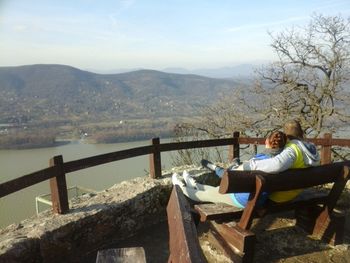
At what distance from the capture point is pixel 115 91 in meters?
111

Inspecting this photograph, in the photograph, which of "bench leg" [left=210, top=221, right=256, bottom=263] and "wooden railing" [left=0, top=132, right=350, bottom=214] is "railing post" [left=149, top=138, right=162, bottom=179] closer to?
"wooden railing" [left=0, top=132, right=350, bottom=214]

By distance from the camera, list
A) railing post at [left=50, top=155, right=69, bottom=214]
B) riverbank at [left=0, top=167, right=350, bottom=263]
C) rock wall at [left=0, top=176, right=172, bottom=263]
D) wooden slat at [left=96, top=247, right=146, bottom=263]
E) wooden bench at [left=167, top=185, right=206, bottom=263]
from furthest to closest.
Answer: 1. railing post at [left=50, top=155, right=69, bottom=214]
2. riverbank at [left=0, top=167, right=350, bottom=263]
3. rock wall at [left=0, top=176, right=172, bottom=263]
4. wooden slat at [left=96, top=247, right=146, bottom=263]
5. wooden bench at [left=167, top=185, right=206, bottom=263]

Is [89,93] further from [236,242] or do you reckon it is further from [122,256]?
[122,256]

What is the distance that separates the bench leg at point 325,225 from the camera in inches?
173

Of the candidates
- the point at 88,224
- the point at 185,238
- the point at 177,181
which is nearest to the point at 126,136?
the point at 177,181

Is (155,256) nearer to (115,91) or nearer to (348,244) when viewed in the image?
(348,244)

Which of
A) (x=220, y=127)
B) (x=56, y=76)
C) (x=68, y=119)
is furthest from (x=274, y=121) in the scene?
(x=56, y=76)

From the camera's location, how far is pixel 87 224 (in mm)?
4484

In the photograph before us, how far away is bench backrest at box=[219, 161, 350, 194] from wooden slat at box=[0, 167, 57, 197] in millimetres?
1911

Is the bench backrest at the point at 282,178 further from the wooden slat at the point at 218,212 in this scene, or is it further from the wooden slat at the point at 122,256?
the wooden slat at the point at 122,256

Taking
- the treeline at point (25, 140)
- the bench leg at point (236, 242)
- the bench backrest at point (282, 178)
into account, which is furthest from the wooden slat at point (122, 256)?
the treeline at point (25, 140)

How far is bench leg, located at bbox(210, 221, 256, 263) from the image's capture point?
3.73 metres

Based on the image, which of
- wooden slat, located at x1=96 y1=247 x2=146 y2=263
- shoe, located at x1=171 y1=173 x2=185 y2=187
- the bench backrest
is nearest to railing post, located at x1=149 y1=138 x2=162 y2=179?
shoe, located at x1=171 y1=173 x2=185 y2=187

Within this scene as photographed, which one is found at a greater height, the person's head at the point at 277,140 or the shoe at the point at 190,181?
the person's head at the point at 277,140
